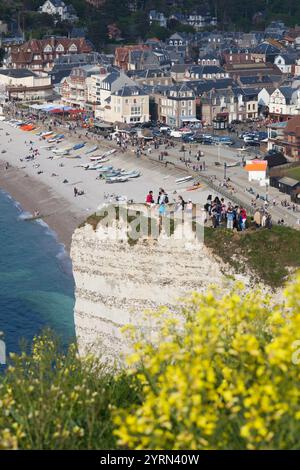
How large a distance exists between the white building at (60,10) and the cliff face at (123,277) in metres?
137

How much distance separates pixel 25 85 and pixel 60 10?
1882 inches

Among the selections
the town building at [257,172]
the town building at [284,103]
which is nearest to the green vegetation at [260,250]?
the town building at [257,172]

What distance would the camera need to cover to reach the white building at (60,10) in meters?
164

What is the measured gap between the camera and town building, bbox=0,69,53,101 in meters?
119

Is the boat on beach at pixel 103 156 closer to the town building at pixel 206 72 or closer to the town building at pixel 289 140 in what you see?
the town building at pixel 289 140

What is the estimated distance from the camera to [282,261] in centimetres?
2961

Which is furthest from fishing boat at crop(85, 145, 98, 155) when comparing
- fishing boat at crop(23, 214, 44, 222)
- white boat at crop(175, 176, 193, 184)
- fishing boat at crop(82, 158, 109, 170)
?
fishing boat at crop(23, 214, 44, 222)

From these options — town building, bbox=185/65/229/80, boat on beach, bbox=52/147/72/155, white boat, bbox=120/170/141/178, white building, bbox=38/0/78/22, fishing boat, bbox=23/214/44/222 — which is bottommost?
fishing boat, bbox=23/214/44/222

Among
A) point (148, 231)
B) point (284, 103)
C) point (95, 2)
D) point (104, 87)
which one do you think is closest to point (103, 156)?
point (104, 87)

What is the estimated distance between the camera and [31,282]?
174 ft

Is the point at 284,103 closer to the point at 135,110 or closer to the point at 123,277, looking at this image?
the point at 135,110

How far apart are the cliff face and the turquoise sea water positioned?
620cm

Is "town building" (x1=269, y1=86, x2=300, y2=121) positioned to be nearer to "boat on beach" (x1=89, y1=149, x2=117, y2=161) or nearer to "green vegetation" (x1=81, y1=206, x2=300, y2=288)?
"boat on beach" (x1=89, y1=149, x2=117, y2=161)

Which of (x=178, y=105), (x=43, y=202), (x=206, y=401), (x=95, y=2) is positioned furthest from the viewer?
(x=95, y=2)
